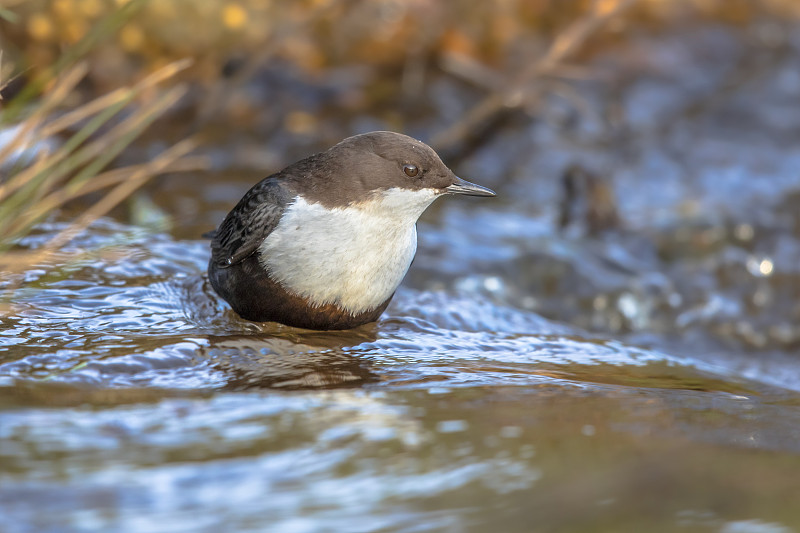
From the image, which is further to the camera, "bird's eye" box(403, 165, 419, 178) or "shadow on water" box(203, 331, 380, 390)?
"bird's eye" box(403, 165, 419, 178)

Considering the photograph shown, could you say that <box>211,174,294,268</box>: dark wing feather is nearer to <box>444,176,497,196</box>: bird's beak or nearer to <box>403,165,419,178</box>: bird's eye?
<box>403,165,419,178</box>: bird's eye

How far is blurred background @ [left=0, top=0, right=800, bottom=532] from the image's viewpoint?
2.42 m

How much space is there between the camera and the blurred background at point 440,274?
2416 millimetres

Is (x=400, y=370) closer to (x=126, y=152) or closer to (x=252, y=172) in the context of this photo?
(x=252, y=172)

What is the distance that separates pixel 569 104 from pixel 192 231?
4.15 metres

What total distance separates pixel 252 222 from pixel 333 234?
19.0 inches

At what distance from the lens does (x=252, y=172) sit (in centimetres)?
732

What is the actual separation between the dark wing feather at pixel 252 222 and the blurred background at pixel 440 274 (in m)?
0.32

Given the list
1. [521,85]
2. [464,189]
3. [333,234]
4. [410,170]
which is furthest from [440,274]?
[521,85]

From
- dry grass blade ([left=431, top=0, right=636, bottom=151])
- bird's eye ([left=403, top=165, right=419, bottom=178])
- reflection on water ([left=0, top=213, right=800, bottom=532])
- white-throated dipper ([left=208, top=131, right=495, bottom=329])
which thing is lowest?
reflection on water ([left=0, top=213, right=800, bottom=532])

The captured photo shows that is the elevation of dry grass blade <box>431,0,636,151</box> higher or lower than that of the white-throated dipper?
higher

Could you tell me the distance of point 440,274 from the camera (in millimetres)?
5934

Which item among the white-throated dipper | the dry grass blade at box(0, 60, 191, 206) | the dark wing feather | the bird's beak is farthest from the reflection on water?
the bird's beak

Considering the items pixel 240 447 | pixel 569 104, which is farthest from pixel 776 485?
pixel 569 104
